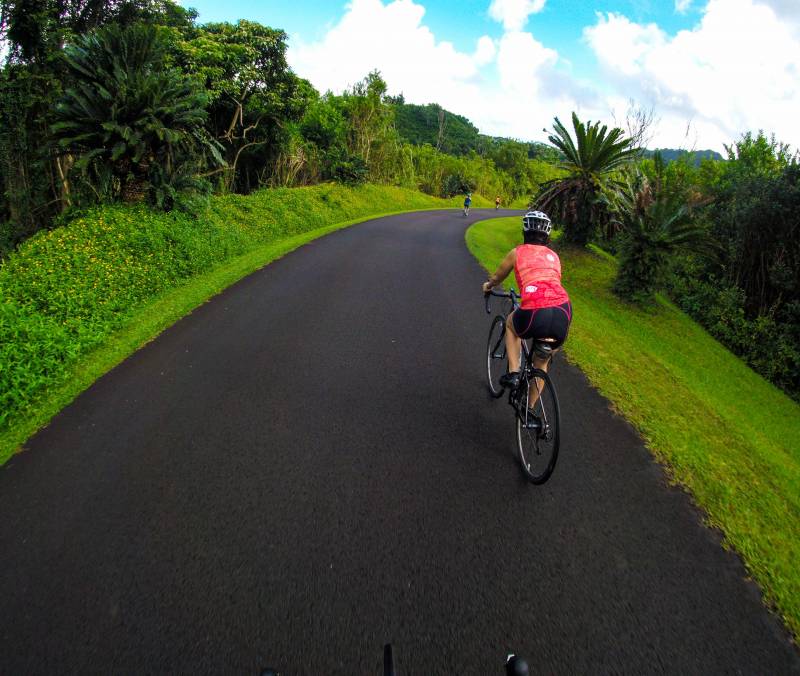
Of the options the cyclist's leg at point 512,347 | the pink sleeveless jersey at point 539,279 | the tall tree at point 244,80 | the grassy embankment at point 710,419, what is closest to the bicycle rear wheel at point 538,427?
the cyclist's leg at point 512,347

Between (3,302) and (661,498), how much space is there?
8525 millimetres

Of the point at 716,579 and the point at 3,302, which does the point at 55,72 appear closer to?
the point at 3,302

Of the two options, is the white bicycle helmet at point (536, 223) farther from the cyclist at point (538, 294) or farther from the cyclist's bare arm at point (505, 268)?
the cyclist's bare arm at point (505, 268)

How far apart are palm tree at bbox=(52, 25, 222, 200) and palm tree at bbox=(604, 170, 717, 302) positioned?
11.1 m

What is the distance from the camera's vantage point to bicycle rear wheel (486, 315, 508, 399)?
488 cm

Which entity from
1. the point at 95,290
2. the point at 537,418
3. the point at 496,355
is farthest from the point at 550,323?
the point at 95,290

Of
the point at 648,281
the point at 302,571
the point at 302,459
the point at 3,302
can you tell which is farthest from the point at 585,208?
the point at 3,302

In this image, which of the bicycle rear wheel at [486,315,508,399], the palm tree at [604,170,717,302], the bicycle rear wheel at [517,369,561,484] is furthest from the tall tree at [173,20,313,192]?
the bicycle rear wheel at [517,369,561,484]

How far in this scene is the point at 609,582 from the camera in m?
2.61

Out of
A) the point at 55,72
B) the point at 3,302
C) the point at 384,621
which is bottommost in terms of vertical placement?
the point at 3,302

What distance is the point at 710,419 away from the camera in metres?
5.01

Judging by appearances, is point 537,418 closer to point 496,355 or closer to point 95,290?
point 496,355

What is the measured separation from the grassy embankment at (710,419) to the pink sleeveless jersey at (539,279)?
6.04 feet

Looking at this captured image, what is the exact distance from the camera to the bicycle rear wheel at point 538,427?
3.27 m
